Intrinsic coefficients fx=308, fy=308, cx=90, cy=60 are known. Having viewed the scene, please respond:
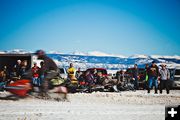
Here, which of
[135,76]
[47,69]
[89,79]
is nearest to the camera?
[47,69]

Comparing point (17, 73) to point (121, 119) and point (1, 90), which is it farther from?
point (121, 119)

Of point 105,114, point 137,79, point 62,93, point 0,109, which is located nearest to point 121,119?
point 105,114

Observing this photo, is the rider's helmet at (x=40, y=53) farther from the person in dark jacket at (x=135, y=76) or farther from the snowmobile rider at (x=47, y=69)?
the person in dark jacket at (x=135, y=76)

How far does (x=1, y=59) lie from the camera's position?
25.0 metres

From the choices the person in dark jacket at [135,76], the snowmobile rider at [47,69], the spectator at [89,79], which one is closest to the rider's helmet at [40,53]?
the snowmobile rider at [47,69]

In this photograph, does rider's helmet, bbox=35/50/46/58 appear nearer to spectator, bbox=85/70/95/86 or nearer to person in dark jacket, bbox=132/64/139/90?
spectator, bbox=85/70/95/86

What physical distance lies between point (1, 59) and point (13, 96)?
1324 centimetres

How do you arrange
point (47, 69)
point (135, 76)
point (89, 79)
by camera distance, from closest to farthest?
1. point (47, 69)
2. point (89, 79)
3. point (135, 76)

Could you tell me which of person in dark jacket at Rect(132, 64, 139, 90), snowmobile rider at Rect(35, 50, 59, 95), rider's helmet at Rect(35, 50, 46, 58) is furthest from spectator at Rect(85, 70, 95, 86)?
rider's helmet at Rect(35, 50, 46, 58)

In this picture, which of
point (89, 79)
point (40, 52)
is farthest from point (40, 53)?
point (89, 79)

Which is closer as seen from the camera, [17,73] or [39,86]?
[39,86]

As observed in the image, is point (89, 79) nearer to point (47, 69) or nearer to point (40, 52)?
point (47, 69)

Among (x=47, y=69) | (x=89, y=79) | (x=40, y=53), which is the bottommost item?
(x=89, y=79)

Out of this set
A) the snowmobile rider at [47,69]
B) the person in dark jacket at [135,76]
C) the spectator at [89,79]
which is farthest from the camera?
the person in dark jacket at [135,76]
